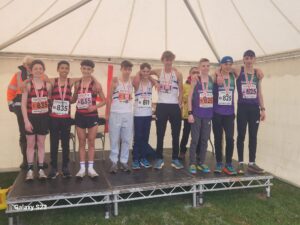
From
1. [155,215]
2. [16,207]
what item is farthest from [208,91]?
[16,207]

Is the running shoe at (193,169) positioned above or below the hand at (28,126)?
below

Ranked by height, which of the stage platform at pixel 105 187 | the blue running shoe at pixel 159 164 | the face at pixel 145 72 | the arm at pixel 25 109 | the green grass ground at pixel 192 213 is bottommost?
the green grass ground at pixel 192 213

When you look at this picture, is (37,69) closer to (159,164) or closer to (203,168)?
(159,164)

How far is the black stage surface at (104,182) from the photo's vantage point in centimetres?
287

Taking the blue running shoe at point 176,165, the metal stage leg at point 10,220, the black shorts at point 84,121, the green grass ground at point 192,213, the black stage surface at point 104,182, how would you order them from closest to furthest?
1. the metal stage leg at point 10,220
2. the black stage surface at point 104,182
3. the green grass ground at point 192,213
4. the black shorts at point 84,121
5. the blue running shoe at point 176,165

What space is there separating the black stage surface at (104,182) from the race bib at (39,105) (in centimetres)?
82

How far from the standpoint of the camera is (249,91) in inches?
142

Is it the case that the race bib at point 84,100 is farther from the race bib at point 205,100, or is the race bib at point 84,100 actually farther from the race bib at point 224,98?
the race bib at point 224,98

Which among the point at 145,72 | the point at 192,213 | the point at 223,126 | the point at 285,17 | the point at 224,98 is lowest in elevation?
the point at 192,213

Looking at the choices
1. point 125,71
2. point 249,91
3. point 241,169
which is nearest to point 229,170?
point 241,169

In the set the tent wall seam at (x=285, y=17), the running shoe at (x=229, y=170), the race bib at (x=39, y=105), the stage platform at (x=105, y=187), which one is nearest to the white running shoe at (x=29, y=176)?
the stage platform at (x=105, y=187)

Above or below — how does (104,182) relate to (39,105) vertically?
below

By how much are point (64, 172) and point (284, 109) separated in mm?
3495

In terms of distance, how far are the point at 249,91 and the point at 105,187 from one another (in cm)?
215
